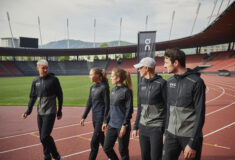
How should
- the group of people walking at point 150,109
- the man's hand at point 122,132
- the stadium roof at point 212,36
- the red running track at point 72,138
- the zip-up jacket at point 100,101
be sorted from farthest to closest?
1. the stadium roof at point 212,36
2. the red running track at point 72,138
3. the zip-up jacket at point 100,101
4. the man's hand at point 122,132
5. the group of people walking at point 150,109

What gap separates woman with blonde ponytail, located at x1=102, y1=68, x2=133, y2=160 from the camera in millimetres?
3521

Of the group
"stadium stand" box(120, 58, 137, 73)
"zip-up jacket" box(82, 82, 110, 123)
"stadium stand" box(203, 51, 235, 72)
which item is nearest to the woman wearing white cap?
"zip-up jacket" box(82, 82, 110, 123)

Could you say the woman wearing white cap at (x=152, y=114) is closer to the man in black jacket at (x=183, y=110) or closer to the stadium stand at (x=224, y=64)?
the man in black jacket at (x=183, y=110)

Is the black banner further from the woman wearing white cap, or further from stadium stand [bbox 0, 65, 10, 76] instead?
stadium stand [bbox 0, 65, 10, 76]

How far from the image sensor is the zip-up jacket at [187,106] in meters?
2.47

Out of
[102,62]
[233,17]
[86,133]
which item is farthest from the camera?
[102,62]

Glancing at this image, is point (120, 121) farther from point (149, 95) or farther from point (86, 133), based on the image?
point (86, 133)

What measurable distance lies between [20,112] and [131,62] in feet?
195

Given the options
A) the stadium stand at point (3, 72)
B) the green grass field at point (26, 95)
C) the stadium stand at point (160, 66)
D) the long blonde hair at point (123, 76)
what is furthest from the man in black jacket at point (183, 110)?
the stadium stand at point (3, 72)

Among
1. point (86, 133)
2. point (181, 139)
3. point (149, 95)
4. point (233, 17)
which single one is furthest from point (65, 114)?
point (233, 17)

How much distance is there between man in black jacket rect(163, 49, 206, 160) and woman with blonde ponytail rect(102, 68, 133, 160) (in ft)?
2.97

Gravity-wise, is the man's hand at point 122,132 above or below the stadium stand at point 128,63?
above

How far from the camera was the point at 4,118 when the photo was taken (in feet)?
29.4

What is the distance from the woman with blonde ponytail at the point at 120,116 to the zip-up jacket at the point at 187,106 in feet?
3.06
